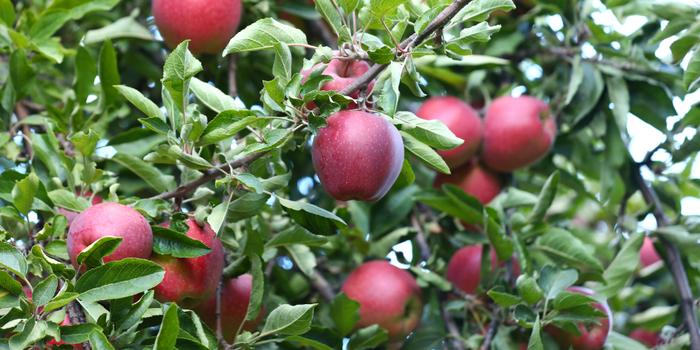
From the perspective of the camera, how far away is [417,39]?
47.9 inches

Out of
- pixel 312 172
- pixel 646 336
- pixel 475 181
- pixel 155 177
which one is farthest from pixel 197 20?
pixel 646 336

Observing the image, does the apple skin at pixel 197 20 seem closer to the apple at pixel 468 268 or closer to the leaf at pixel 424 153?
the leaf at pixel 424 153

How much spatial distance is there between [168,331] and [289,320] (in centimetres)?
23

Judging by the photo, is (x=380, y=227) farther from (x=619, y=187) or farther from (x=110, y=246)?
(x=110, y=246)

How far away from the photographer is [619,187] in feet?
6.83

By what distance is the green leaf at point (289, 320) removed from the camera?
128 cm

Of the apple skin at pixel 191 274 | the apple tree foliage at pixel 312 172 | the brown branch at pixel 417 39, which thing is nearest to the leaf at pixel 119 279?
the apple tree foliage at pixel 312 172

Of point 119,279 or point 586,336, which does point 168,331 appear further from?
point 586,336

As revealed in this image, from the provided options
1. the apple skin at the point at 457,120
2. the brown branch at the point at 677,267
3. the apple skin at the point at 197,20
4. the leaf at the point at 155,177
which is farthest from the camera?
the apple skin at the point at 457,120

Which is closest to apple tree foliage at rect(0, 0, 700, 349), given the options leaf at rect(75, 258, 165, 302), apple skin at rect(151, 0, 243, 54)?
leaf at rect(75, 258, 165, 302)

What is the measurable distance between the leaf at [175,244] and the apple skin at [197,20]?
491 mm

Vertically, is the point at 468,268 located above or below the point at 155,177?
below

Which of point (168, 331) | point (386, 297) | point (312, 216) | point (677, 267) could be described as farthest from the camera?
point (677, 267)

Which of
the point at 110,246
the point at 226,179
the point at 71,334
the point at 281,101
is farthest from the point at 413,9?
the point at 71,334
